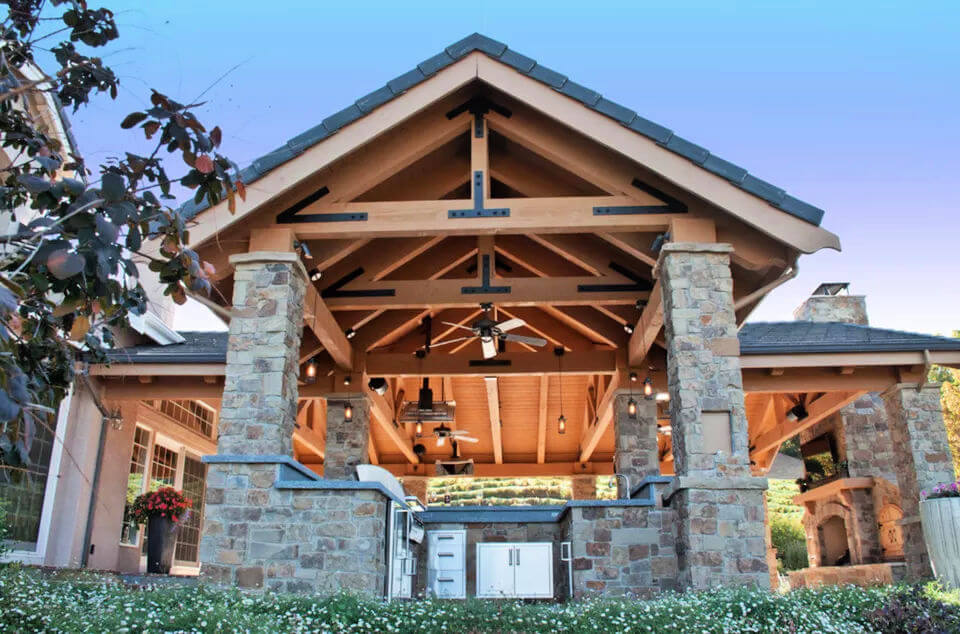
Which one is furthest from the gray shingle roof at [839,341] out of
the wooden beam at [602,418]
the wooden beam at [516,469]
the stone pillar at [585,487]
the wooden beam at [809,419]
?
the wooden beam at [516,469]

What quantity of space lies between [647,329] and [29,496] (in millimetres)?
8050

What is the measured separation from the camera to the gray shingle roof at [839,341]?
37.2 ft

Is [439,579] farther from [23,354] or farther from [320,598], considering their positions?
[23,354]

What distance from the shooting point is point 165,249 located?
3203mm

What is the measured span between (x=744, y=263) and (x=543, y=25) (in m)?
22.2

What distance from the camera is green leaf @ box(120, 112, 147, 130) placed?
2996 mm

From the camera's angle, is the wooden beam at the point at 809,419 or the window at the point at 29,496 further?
the wooden beam at the point at 809,419

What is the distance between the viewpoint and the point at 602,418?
1466 cm

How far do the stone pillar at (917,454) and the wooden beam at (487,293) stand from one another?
4.10 m

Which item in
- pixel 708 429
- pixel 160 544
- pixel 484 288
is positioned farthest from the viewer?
pixel 484 288

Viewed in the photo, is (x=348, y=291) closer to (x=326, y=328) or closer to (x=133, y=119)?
(x=326, y=328)

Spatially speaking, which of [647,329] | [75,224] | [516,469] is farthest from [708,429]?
[516,469]

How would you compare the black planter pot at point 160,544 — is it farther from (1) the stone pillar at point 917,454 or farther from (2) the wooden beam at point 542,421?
(1) the stone pillar at point 917,454

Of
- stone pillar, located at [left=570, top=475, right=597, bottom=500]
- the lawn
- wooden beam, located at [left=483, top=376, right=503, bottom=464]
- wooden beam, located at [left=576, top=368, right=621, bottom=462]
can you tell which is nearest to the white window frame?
the lawn
